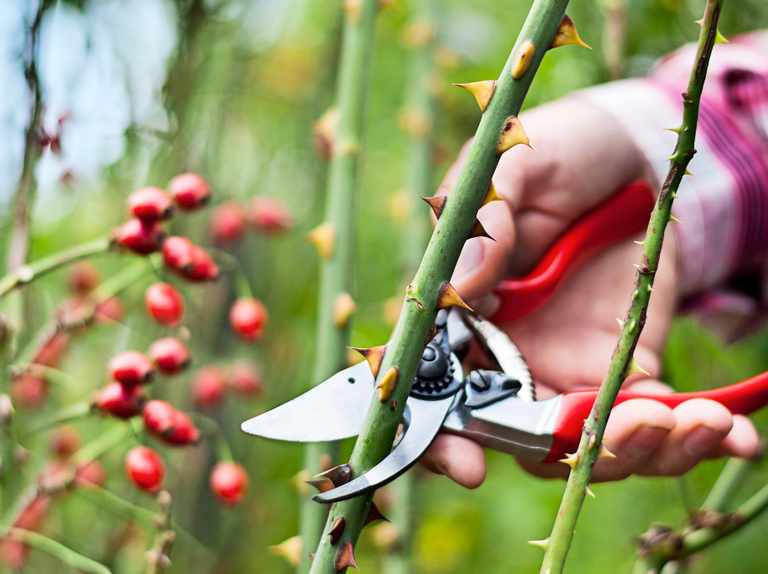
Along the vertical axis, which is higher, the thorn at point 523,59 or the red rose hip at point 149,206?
the thorn at point 523,59

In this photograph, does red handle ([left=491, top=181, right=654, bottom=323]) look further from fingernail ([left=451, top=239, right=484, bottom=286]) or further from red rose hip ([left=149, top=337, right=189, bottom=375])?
red rose hip ([left=149, top=337, right=189, bottom=375])

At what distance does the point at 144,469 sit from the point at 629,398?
0.28 m

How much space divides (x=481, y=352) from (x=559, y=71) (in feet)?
1.90

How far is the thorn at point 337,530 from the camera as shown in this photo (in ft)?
1.41

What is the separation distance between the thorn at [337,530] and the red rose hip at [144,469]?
212mm

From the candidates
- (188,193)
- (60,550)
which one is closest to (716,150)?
(188,193)

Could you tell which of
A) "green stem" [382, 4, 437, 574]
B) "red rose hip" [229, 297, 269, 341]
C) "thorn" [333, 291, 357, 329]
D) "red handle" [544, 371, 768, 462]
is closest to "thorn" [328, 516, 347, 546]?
"red handle" [544, 371, 768, 462]

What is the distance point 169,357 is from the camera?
0.62 m

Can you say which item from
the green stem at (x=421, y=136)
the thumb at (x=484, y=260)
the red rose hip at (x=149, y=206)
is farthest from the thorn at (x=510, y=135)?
the green stem at (x=421, y=136)

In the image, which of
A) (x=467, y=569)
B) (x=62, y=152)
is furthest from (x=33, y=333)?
(x=467, y=569)

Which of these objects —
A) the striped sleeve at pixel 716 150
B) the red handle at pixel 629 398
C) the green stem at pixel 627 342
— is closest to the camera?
the green stem at pixel 627 342

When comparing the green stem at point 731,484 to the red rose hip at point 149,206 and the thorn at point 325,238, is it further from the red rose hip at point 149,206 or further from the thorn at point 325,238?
the red rose hip at point 149,206

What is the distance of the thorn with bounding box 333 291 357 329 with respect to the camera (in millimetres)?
640

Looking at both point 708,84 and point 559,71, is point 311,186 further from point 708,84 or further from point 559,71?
point 708,84
